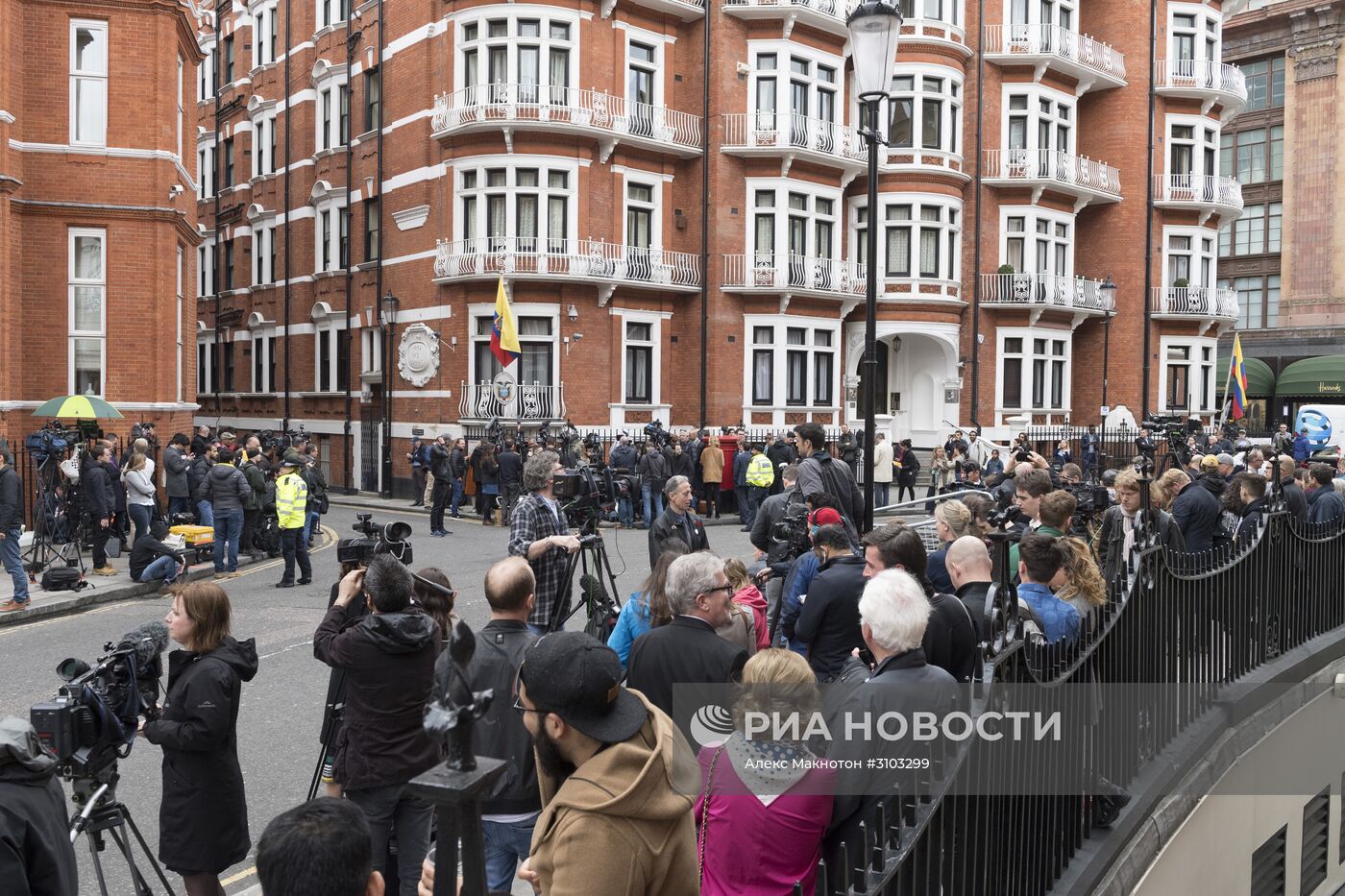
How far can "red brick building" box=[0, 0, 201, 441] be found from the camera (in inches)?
727

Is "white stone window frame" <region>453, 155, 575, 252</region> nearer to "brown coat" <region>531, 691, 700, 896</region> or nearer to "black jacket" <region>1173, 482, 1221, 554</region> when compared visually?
"black jacket" <region>1173, 482, 1221, 554</region>

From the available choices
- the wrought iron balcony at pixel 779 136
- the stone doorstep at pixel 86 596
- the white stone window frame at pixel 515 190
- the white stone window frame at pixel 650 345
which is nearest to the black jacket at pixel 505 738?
the stone doorstep at pixel 86 596

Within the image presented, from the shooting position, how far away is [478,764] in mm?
2184

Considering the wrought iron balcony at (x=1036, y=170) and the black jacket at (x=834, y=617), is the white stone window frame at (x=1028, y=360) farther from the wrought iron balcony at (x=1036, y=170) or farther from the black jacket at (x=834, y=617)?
the black jacket at (x=834, y=617)

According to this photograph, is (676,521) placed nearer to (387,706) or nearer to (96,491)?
(387,706)

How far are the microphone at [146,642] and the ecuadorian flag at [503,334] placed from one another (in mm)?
18811

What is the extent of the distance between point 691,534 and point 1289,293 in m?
46.7

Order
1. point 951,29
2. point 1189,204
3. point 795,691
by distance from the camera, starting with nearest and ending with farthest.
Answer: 1. point 795,691
2. point 951,29
3. point 1189,204

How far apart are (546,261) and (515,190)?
1.97 metres

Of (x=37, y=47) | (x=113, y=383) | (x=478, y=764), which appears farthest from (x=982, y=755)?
(x=37, y=47)

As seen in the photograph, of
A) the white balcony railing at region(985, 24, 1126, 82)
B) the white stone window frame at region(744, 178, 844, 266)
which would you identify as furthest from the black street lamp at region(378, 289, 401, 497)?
the white balcony railing at region(985, 24, 1126, 82)

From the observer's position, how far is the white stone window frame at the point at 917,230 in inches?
1173

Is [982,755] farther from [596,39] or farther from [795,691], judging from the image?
[596,39]

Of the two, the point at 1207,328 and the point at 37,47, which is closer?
the point at 37,47
